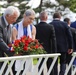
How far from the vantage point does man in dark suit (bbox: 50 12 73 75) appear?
30.6 ft

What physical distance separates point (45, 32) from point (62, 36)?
28.6 inches

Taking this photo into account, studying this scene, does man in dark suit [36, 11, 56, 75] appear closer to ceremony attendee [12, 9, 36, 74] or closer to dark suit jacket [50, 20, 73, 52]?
dark suit jacket [50, 20, 73, 52]

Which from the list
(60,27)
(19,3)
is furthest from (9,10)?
(19,3)

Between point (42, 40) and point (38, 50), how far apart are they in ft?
7.85

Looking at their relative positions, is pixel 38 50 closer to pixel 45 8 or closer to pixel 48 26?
pixel 48 26

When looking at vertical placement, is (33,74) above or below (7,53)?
below

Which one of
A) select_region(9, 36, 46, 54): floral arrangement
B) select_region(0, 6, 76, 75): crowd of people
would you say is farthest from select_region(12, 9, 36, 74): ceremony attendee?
select_region(9, 36, 46, 54): floral arrangement

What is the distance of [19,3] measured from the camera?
37.6 meters

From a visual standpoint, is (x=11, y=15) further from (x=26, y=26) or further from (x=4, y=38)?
(x=26, y=26)

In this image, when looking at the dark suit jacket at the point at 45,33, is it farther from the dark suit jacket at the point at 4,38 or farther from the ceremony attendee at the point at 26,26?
the dark suit jacket at the point at 4,38

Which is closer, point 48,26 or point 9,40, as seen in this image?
point 9,40

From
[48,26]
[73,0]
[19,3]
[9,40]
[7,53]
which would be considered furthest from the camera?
[73,0]

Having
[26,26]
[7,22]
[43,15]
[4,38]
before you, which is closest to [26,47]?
[4,38]

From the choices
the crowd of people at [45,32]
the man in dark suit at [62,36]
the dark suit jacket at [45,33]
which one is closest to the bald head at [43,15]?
the crowd of people at [45,32]
